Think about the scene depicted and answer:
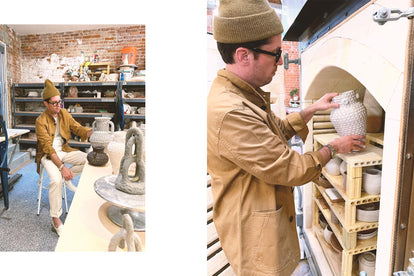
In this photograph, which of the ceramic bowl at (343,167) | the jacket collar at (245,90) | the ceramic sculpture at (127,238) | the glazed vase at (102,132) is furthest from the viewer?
the glazed vase at (102,132)

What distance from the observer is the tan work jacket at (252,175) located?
37.7 inches

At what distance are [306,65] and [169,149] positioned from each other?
2.80ft

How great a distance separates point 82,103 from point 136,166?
0.45 metres

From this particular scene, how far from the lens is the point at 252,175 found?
1.06 metres

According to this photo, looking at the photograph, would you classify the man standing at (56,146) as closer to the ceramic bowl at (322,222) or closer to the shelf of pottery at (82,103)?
the shelf of pottery at (82,103)

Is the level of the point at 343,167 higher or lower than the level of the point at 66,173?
higher

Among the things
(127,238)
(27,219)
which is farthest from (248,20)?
(27,219)

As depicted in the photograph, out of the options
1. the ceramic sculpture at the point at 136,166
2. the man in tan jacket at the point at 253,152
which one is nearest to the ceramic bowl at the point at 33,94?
the ceramic sculpture at the point at 136,166

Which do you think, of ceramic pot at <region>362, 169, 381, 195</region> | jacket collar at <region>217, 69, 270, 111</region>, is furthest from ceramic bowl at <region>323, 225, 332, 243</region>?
jacket collar at <region>217, 69, 270, 111</region>

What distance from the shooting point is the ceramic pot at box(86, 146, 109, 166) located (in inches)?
61.0

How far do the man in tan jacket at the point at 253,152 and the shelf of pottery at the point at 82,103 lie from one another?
586mm

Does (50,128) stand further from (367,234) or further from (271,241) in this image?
(367,234)

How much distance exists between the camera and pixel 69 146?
155 cm

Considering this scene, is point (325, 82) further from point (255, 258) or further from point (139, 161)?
point (139, 161)
